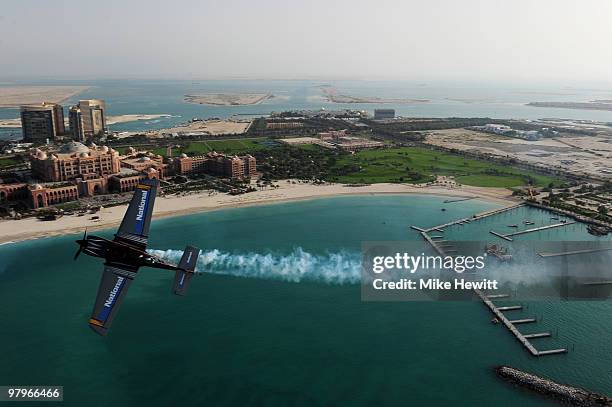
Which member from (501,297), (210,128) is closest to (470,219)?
(501,297)

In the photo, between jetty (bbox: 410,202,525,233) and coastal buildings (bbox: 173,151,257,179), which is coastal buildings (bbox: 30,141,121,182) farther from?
jetty (bbox: 410,202,525,233)

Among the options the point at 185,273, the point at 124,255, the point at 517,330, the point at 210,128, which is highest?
the point at 124,255

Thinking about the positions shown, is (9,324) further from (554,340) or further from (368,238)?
(554,340)

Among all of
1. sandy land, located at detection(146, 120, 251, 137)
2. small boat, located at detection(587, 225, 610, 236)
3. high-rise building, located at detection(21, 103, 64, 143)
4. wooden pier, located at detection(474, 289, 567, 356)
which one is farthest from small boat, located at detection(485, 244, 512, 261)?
high-rise building, located at detection(21, 103, 64, 143)

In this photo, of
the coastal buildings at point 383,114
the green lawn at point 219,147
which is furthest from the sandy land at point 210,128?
the coastal buildings at point 383,114

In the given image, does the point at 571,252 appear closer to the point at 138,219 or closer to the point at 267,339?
the point at 267,339

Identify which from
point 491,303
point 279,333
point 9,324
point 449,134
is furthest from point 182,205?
point 449,134

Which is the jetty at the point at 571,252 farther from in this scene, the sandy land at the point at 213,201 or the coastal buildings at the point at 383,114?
the coastal buildings at the point at 383,114
